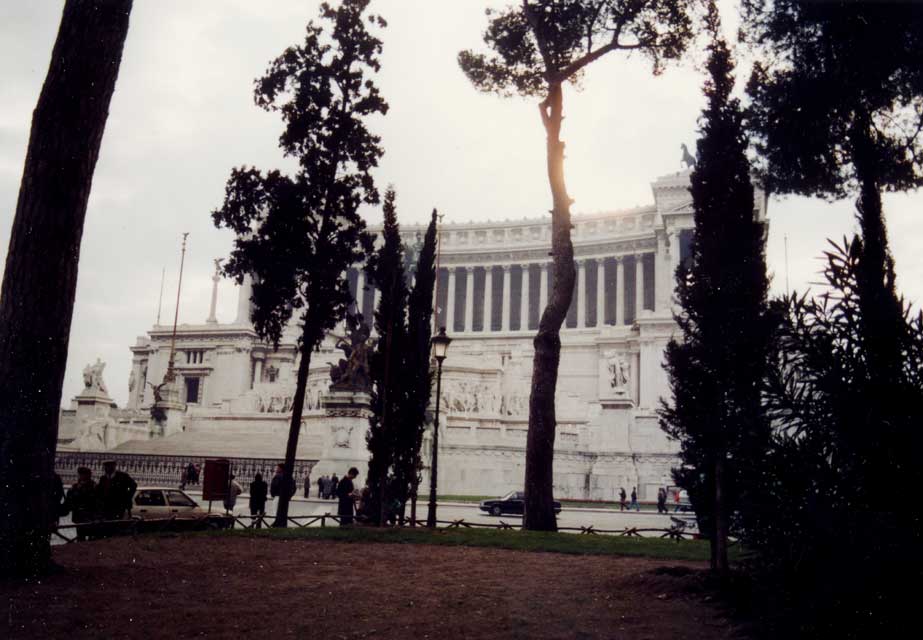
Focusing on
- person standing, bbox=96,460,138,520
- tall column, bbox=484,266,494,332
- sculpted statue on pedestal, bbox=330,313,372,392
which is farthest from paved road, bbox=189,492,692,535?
tall column, bbox=484,266,494,332

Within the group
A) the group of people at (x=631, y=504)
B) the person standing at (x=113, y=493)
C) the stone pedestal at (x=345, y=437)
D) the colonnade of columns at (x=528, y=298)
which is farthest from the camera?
the colonnade of columns at (x=528, y=298)

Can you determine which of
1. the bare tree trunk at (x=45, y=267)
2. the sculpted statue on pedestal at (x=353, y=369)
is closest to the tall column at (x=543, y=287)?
the sculpted statue on pedestal at (x=353, y=369)

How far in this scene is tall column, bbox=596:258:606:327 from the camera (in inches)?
2913

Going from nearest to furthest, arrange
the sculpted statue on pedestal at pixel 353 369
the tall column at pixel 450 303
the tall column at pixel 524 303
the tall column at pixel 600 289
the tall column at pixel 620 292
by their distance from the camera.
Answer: the sculpted statue on pedestal at pixel 353 369 < the tall column at pixel 620 292 < the tall column at pixel 600 289 < the tall column at pixel 524 303 < the tall column at pixel 450 303

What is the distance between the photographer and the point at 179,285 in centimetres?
5681

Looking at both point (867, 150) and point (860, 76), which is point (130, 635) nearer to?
point (867, 150)

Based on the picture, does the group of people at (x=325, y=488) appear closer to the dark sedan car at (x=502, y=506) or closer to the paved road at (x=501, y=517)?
the paved road at (x=501, y=517)

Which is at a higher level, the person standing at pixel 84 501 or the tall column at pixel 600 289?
the tall column at pixel 600 289

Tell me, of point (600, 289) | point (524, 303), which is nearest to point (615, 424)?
point (600, 289)

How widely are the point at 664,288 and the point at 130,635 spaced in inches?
2519

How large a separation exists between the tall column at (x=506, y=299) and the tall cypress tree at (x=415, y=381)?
183ft

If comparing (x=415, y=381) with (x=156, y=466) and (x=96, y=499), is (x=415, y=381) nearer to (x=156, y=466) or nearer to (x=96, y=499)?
(x=96, y=499)

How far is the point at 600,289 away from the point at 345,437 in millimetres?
48900

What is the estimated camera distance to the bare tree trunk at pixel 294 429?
17109mm
